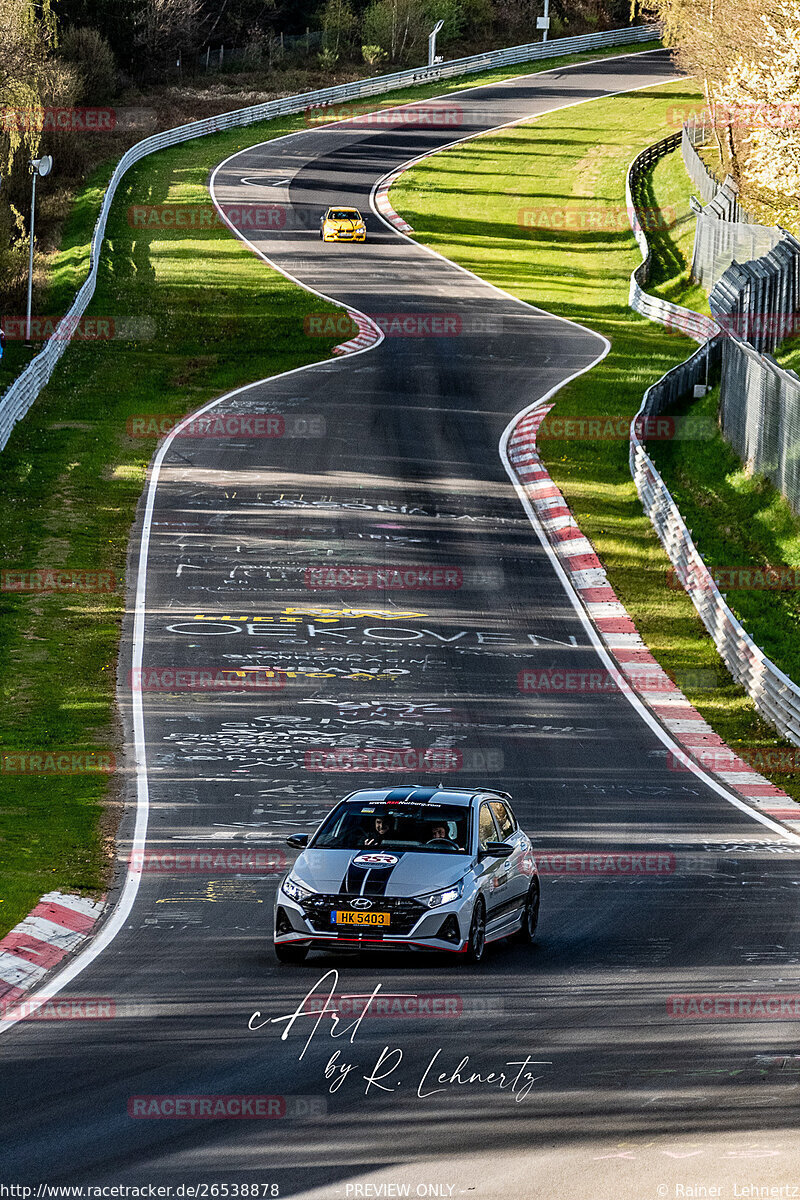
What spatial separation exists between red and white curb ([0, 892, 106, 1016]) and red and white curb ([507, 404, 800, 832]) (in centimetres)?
923

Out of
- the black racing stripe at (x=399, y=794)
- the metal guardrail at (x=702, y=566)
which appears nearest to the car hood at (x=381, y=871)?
the black racing stripe at (x=399, y=794)

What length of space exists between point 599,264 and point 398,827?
50.9 metres

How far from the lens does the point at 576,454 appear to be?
1567 inches

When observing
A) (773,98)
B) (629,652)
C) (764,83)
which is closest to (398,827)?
(629,652)

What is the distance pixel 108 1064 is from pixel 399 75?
91407mm

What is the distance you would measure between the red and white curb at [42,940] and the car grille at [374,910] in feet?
7.38

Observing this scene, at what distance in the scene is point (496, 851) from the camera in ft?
45.3

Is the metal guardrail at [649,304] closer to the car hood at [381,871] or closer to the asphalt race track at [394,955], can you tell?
the asphalt race track at [394,955]

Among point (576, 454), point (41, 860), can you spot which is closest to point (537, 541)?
point (576, 454)

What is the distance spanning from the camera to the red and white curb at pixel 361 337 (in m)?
50.6

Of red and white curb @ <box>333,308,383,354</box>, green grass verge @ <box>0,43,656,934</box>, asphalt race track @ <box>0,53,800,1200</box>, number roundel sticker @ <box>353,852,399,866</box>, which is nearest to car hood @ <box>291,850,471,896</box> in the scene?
number roundel sticker @ <box>353,852,399,866</box>

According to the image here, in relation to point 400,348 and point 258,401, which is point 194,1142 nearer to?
point 258,401
